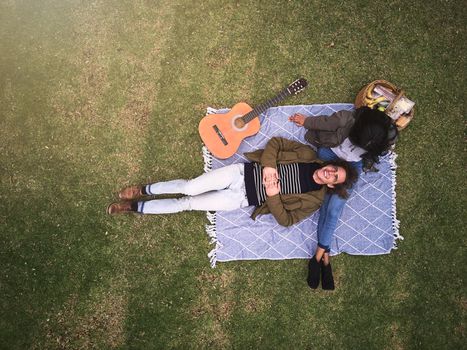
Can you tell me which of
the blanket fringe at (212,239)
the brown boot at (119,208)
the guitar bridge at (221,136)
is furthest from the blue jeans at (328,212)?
the brown boot at (119,208)

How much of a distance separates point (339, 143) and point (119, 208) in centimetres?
252

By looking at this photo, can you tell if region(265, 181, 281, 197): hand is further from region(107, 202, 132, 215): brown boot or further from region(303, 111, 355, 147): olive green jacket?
region(107, 202, 132, 215): brown boot

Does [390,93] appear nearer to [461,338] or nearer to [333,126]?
[333,126]

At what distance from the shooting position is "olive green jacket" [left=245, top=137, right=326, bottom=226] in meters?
4.39

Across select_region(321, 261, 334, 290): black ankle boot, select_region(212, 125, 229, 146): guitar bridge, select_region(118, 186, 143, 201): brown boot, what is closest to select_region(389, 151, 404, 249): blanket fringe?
select_region(321, 261, 334, 290): black ankle boot

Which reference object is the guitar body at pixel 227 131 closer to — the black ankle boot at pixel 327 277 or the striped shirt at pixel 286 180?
the striped shirt at pixel 286 180

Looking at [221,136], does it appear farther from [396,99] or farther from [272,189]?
[396,99]

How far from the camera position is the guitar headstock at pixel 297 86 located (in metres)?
4.57

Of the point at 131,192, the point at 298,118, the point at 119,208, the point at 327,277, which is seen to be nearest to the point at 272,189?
the point at 298,118

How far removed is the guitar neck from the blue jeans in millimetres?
725

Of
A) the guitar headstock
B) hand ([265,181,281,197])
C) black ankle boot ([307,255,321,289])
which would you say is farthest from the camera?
black ankle boot ([307,255,321,289])

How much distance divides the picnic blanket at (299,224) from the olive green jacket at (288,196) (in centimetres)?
32

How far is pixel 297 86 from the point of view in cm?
460

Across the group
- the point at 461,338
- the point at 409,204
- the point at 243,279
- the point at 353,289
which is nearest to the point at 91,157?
the point at 243,279
